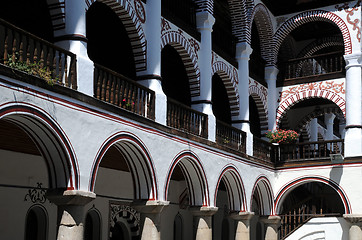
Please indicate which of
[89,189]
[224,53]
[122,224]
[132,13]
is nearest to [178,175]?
[122,224]

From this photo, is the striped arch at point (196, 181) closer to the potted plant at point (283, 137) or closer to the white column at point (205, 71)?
the white column at point (205, 71)

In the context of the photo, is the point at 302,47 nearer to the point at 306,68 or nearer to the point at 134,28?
the point at 306,68

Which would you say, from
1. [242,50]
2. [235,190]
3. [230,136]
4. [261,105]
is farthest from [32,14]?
[261,105]

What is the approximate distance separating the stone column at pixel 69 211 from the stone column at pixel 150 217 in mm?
2515

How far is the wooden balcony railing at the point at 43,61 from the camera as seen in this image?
25.8ft

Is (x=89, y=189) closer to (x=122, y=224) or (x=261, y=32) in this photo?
(x=122, y=224)

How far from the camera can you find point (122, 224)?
15.7 m

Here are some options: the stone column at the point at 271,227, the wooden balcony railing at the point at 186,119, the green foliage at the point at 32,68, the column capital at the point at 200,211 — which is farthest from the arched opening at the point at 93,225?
the green foliage at the point at 32,68

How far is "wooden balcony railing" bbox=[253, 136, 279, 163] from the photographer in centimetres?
1748

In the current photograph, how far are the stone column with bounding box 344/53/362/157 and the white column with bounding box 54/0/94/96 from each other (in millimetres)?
10470

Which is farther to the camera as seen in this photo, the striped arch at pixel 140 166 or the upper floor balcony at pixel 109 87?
the striped arch at pixel 140 166

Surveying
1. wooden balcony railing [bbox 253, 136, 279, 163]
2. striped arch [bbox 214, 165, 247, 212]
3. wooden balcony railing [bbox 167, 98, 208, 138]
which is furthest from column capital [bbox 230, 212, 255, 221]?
wooden balcony railing [bbox 167, 98, 208, 138]

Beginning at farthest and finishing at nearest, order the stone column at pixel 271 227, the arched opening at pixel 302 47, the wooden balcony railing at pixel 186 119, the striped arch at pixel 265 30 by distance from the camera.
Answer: the arched opening at pixel 302 47, the striped arch at pixel 265 30, the stone column at pixel 271 227, the wooden balcony railing at pixel 186 119

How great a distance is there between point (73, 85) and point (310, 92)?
38.9 feet
